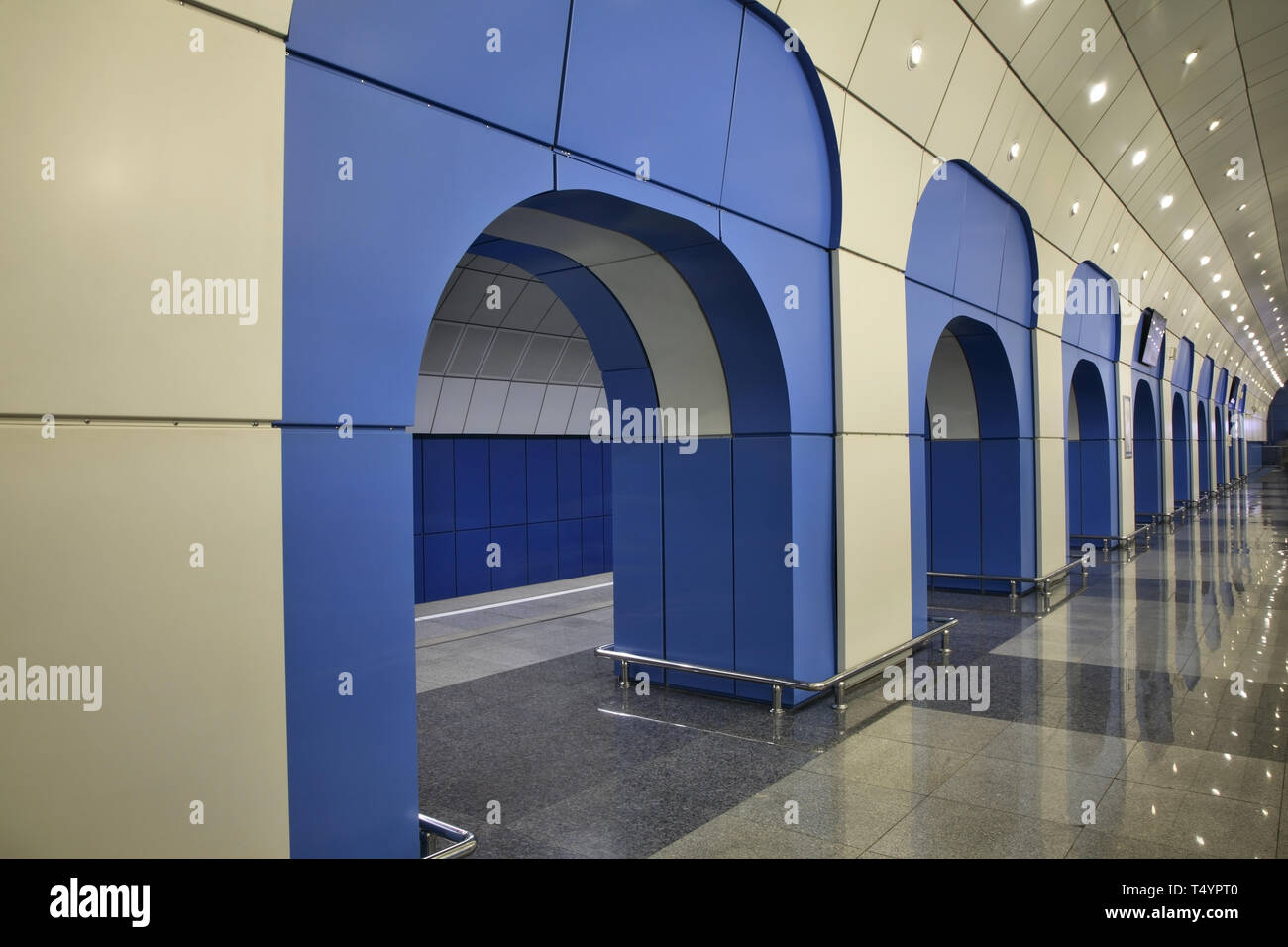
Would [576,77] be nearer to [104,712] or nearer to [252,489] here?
[252,489]

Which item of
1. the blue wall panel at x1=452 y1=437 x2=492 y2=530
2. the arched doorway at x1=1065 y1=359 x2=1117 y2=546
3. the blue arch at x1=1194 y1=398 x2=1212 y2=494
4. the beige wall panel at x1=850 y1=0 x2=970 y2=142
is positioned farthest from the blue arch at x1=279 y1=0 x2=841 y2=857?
the blue arch at x1=1194 y1=398 x2=1212 y2=494

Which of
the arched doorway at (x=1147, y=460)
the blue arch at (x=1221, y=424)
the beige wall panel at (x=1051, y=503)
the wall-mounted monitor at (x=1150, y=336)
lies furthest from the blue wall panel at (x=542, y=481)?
the blue arch at (x=1221, y=424)

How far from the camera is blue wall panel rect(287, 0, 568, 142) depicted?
384 centimetres

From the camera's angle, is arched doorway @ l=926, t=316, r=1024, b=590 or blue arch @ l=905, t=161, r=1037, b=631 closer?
blue arch @ l=905, t=161, r=1037, b=631

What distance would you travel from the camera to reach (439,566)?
15812mm

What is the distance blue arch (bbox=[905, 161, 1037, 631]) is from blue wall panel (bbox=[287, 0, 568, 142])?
5.60 metres

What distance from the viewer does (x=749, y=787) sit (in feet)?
19.1

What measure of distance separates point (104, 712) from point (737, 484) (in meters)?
5.46

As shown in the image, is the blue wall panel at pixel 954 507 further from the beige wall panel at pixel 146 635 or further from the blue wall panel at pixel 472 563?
the beige wall panel at pixel 146 635

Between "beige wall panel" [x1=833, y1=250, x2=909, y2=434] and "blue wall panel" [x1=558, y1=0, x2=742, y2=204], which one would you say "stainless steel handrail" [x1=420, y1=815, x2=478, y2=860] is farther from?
"beige wall panel" [x1=833, y1=250, x2=909, y2=434]

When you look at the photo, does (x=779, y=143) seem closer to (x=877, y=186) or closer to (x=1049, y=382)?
(x=877, y=186)

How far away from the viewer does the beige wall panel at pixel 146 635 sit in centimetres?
291

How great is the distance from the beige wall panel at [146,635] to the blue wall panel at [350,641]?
0.12m
